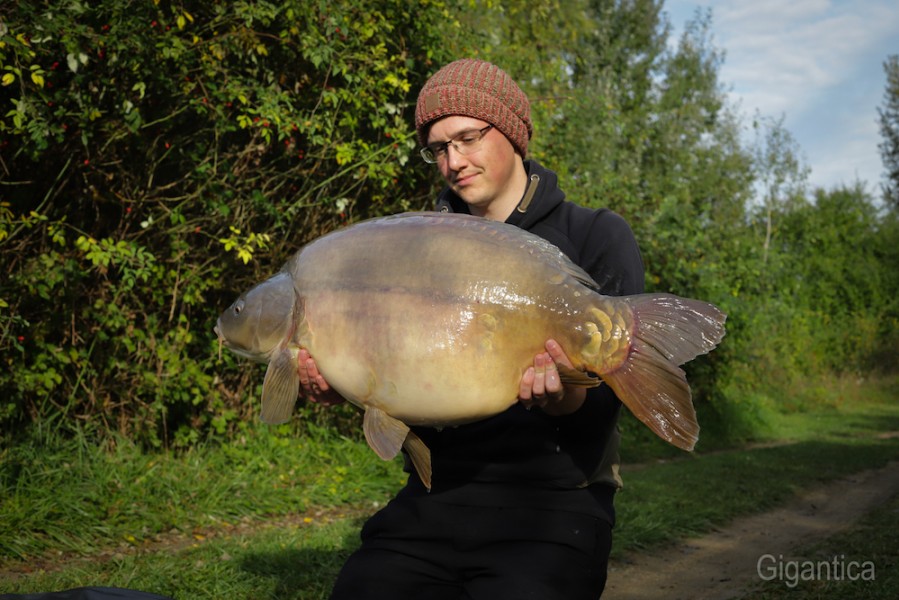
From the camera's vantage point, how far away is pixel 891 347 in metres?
23.0

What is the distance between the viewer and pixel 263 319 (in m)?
2.32

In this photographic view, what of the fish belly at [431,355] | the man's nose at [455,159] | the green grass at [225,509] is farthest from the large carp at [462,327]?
the green grass at [225,509]

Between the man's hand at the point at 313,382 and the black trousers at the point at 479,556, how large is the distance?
0.38 metres

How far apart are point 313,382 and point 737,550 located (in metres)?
4.83

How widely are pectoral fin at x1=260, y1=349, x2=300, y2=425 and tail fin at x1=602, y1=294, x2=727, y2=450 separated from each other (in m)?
0.81

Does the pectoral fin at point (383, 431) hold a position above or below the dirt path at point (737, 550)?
above

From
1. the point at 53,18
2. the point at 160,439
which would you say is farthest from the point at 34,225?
the point at 160,439

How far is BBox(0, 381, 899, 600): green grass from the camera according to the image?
4.68m

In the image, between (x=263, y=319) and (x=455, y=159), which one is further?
(x=455, y=159)

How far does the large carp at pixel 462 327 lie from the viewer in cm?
209

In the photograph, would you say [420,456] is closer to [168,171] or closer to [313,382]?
[313,382]

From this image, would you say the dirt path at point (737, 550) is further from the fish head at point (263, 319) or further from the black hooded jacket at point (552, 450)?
the fish head at point (263, 319)

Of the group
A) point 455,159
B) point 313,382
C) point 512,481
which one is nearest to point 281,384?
point 313,382

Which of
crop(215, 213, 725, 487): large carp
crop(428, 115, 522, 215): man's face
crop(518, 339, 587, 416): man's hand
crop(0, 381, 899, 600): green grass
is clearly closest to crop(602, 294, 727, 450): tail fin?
crop(215, 213, 725, 487): large carp
